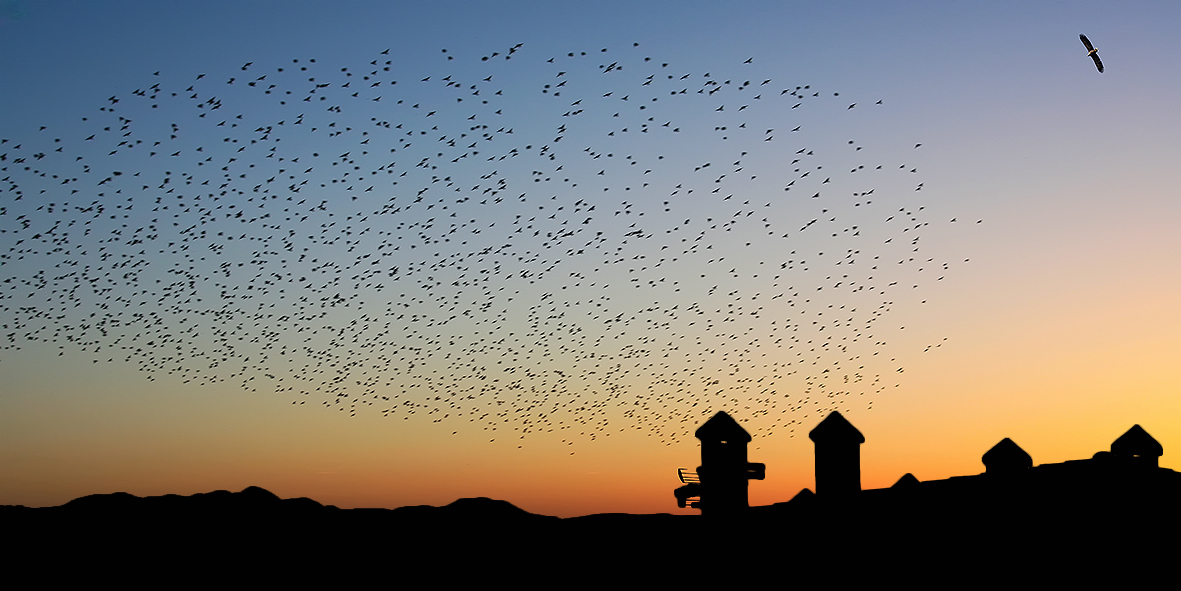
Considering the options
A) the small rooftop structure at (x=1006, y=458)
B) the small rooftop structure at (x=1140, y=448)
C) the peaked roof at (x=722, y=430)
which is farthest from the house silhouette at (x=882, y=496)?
the small rooftop structure at (x=1140, y=448)

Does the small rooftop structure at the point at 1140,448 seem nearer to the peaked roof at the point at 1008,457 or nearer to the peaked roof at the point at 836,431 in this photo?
the peaked roof at the point at 1008,457

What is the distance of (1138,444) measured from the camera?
20.2m

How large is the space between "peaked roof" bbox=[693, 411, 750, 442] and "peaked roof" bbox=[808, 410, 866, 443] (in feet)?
4.07

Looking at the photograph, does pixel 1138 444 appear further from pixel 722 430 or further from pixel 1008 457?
pixel 722 430

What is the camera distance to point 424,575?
42.1 ft

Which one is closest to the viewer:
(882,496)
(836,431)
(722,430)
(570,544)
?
(570,544)

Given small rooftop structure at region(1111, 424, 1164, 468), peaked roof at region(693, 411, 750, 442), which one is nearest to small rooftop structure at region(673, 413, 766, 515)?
peaked roof at region(693, 411, 750, 442)

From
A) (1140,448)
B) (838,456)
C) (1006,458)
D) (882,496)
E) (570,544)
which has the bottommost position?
(570,544)

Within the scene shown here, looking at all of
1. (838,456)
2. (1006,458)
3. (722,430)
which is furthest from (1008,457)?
(722,430)

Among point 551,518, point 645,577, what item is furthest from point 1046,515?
point 551,518

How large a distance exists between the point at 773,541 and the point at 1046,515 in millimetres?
4203

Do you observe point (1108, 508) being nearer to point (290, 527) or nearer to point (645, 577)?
point (645, 577)

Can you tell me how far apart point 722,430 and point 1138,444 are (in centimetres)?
999

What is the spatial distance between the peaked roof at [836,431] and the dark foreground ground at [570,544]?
989 mm
